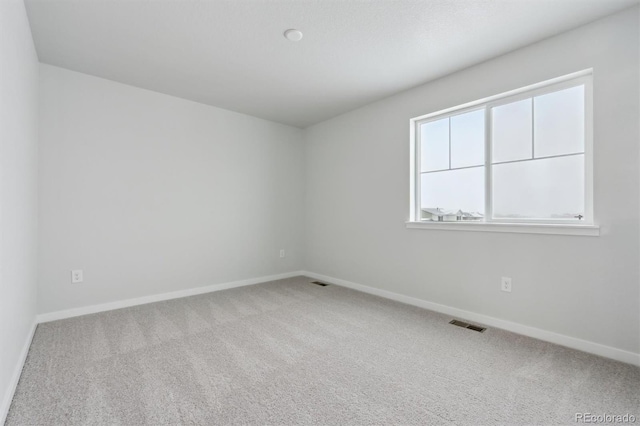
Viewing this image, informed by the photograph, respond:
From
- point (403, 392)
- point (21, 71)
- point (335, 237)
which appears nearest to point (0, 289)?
point (21, 71)

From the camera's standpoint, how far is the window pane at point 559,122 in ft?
7.56

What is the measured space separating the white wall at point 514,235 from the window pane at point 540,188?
173 mm

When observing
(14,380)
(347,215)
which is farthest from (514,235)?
(14,380)

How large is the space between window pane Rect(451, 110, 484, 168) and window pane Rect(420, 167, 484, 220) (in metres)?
0.09

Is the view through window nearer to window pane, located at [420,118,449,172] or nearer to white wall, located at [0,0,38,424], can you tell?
Answer: window pane, located at [420,118,449,172]

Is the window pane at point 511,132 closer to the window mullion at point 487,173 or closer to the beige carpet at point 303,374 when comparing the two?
the window mullion at point 487,173

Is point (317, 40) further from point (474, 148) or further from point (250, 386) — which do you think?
point (250, 386)

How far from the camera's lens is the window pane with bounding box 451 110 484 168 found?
9.46 feet

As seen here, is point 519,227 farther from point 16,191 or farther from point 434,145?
point 16,191

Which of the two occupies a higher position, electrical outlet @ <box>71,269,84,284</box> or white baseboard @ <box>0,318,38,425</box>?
electrical outlet @ <box>71,269,84,284</box>

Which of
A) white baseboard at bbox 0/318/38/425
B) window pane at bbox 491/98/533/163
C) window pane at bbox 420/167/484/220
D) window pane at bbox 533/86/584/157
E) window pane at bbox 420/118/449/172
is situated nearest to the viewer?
white baseboard at bbox 0/318/38/425

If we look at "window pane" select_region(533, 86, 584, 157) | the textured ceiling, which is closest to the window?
"window pane" select_region(533, 86, 584, 157)

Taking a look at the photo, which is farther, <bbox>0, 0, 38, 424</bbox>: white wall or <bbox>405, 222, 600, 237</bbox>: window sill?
<bbox>405, 222, 600, 237</bbox>: window sill

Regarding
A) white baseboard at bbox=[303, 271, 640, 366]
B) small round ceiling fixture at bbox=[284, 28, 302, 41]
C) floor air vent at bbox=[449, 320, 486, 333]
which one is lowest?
floor air vent at bbox=[449, 320, 486, 333]
